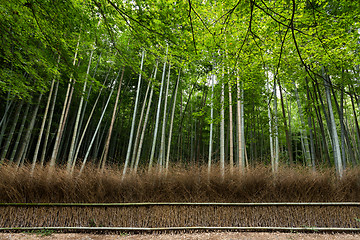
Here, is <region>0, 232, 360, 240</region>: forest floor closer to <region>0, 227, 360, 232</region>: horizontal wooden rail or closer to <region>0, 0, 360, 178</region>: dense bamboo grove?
<region>0, 227, 360, 232</region>: horizontal wooden rail

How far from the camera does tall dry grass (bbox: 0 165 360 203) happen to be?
3012mm

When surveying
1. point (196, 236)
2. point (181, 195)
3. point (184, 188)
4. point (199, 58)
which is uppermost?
point (199, 58)

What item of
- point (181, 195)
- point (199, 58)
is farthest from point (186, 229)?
point (199, 58)

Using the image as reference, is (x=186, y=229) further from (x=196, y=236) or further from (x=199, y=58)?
(x=199, y=58)

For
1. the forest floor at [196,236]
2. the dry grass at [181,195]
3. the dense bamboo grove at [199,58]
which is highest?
the dense bamboo grove at [199,58]

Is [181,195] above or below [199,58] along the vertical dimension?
below

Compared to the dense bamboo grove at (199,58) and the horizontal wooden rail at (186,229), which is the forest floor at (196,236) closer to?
the horizontal wooden rail at (186,229)

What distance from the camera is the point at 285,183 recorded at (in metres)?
3.06

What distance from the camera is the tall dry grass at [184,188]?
9.88 ft

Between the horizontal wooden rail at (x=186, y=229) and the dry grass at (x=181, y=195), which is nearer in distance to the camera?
the horizontal wooden rail at (x=186, y=229)

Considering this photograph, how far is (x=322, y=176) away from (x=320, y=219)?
→ 2.38 ft

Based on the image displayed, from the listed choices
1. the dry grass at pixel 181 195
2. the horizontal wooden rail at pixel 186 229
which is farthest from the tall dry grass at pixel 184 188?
the horizontal wooden rail at pixel 186 229

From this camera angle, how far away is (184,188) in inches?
122

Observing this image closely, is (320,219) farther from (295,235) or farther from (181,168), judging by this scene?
(181,168)
